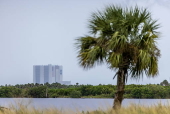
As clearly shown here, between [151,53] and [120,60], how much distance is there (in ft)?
5.28

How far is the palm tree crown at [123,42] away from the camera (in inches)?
599

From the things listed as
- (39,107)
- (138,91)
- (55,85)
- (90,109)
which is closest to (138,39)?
(90,109)

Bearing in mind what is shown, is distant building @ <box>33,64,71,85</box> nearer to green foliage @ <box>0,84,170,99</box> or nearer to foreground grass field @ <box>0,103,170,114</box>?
green foliage @ <box>0,84,170,99</box>

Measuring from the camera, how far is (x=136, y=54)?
606 inches

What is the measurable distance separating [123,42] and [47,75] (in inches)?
1317

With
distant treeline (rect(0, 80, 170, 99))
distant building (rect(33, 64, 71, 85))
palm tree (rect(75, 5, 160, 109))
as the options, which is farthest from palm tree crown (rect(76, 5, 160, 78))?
distant building (rect(33, 64, 71, 85))

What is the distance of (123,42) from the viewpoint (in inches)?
595

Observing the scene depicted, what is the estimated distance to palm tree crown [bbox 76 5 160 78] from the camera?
15211mm

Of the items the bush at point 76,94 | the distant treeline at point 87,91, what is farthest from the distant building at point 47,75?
the bush at point 76,94

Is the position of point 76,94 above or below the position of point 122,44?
below

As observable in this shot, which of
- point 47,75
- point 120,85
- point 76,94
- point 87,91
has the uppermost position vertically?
point 47,75

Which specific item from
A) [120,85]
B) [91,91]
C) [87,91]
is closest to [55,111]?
[120,85]

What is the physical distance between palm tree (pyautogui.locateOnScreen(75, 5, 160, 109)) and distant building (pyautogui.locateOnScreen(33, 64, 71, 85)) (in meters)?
27.2

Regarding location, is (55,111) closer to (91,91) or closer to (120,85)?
(120,85)
